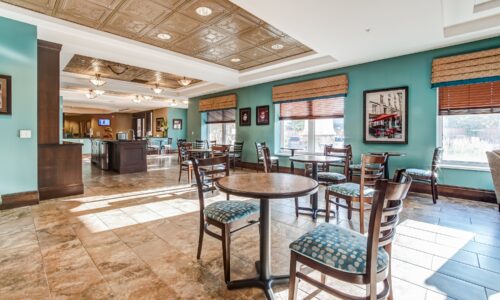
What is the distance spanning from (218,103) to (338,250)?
8378 mm

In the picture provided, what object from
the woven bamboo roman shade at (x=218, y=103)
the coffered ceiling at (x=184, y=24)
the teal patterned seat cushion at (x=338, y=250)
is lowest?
the teal patterned seat cushion at (x=338, y=250)

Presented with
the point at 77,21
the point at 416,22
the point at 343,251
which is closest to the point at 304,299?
the point at 343,251

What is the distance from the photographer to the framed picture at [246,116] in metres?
8.17

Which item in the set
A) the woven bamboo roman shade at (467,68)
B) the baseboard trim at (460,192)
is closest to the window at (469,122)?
the woven bamboo roman shade at (467,68)

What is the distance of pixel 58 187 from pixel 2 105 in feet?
5.16

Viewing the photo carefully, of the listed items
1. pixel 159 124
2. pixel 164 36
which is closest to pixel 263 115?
pixel 164 36

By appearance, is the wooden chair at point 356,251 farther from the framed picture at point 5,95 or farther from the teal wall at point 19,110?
the framed picture at point 5,95

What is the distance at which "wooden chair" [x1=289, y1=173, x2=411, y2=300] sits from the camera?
46.6 inches

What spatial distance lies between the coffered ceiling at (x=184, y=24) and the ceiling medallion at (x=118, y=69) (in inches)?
81.5

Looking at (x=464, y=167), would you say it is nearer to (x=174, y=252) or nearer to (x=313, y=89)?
→ (x=313, y=89)

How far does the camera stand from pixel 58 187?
4414 millimetres

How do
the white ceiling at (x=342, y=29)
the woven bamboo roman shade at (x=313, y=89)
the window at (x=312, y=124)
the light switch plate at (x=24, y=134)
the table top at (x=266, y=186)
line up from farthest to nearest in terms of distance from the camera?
the window at (x=312, y=124), the woven bamboo roman shade at (x=313, y=89), the light switch plate at (x=24, y=134), the white ceiling at (x=342, y=29), the table top at (x=266, y=186)

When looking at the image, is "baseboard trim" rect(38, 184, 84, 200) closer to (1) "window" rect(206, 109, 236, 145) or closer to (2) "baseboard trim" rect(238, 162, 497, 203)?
(1) "window" rect(206, 109, 236, 145)

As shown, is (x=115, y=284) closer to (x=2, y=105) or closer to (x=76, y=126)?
(x=2, y=105)
